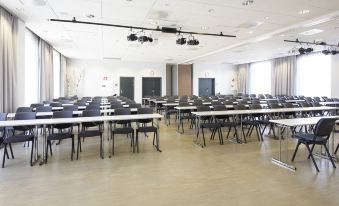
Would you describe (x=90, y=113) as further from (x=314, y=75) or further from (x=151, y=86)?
(x=151, y=86)

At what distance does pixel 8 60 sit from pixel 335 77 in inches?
554

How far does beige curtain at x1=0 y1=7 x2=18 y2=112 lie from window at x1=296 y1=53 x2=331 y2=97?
14.2m

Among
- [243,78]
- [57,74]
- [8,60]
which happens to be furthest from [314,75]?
[57,74]

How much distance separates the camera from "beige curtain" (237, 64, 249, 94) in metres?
18.7

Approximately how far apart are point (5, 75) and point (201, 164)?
18.9 ft

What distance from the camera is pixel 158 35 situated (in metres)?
A: 9.06

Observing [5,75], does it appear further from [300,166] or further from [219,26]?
[300,166]

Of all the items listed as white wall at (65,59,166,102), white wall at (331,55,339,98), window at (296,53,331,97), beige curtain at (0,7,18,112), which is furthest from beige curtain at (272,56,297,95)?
beige curtain at (0,7,18,112)

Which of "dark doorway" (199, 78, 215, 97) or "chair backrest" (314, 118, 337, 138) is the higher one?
"dark doorway" (199, 78, 215, 97)

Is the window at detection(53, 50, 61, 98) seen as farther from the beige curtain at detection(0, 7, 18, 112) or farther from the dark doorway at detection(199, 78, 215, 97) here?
the dark doorway at detection(199, 78, 215, 97)

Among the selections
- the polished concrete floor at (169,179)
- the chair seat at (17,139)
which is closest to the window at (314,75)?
the polished concrete floor at (169,179)

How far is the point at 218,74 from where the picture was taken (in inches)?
779

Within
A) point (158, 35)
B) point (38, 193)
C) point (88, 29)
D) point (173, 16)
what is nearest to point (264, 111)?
point (173, 16)

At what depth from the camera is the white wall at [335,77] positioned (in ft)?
37.8
